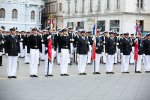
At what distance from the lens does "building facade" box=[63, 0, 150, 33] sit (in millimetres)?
58750

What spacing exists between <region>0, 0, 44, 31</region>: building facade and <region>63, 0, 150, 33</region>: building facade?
50.7 feet

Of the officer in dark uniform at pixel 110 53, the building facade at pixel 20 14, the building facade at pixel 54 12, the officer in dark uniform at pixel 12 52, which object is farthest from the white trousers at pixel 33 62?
the building facade at pixel 20 14

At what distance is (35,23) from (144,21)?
2740 cm

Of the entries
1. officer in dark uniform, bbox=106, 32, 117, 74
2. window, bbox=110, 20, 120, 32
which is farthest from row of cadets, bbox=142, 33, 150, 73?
window, bbox=110, 20, 120, 32

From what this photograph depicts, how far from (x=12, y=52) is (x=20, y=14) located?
65042 mm

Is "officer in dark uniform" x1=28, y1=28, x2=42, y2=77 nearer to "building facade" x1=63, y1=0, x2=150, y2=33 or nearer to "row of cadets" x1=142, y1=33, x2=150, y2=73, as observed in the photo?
"row of cadets" x1=142, y1=33, x2=150, y2=73

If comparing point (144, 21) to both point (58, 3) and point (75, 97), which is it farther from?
point (75, 97)

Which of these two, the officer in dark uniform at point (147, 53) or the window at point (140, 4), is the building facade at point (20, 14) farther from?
the officer in dark uniform at point (147, 53)

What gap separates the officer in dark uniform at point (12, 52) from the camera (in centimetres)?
1750

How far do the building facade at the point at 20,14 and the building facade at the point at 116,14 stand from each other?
15453 millimetres

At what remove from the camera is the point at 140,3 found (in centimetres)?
5941

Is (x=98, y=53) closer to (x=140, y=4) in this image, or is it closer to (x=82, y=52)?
(x=82, y=52)

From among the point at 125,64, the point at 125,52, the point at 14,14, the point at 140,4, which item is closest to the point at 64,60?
the point at 125,64

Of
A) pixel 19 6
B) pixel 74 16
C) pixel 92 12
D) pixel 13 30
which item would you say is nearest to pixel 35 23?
pixel 19 6
